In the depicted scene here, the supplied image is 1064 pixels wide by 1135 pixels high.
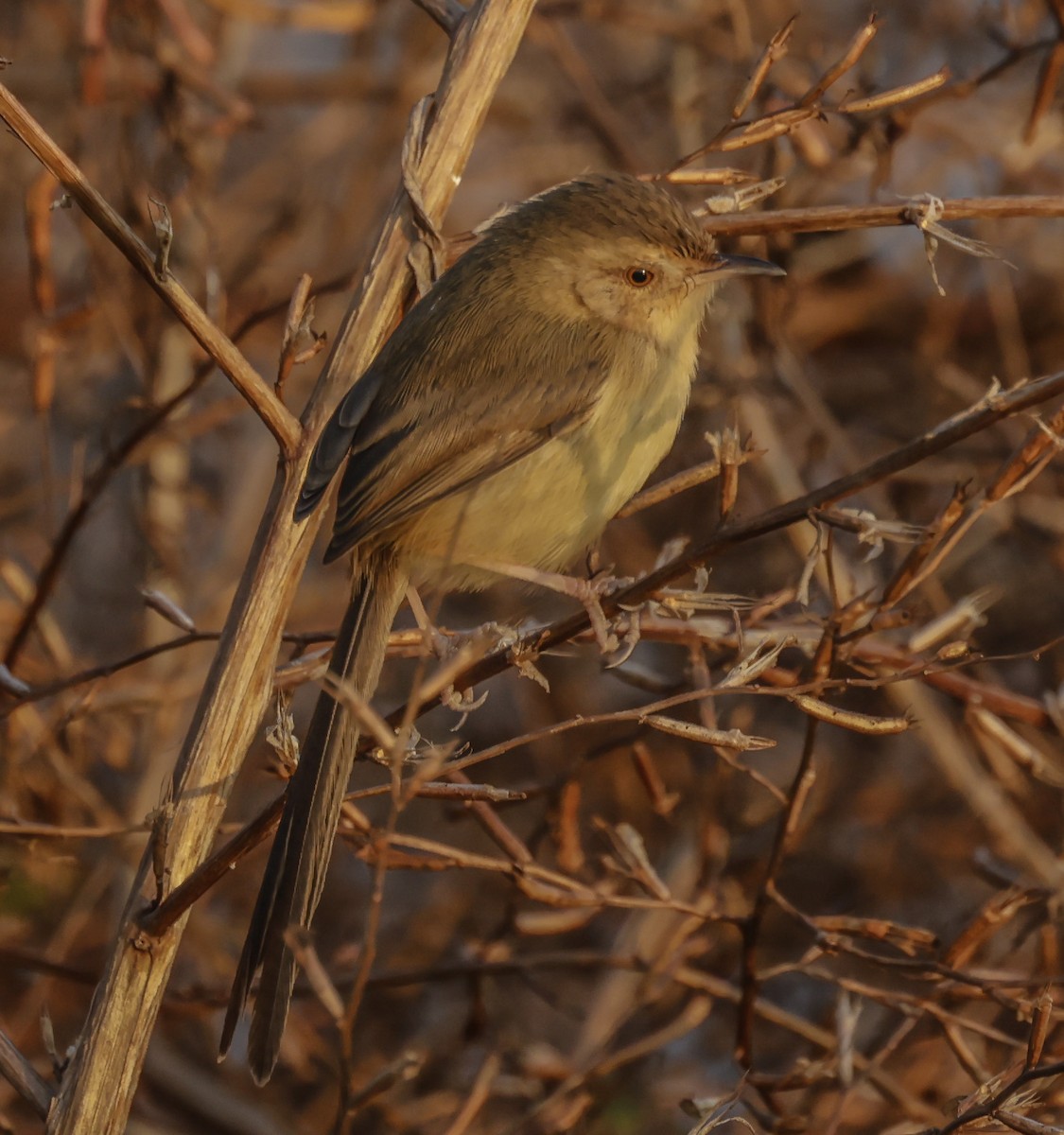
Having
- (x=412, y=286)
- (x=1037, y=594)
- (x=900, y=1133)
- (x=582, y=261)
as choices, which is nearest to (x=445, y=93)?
(x=412, y=286)

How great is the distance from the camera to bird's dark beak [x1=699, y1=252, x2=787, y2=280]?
3.93 metres

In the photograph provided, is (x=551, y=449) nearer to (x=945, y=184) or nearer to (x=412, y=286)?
(x=412, y=286)

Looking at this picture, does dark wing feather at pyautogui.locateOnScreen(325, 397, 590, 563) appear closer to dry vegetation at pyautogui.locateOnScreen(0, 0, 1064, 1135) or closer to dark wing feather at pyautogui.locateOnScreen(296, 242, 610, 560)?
dark wing feather at pyautogui.locateOnScreen(296, 242, 610, 560)

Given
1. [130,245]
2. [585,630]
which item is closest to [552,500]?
[585,630]

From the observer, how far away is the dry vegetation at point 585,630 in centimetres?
282

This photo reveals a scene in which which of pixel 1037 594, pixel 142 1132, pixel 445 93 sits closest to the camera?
pixel 445 93

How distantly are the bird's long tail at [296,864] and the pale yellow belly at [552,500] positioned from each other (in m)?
0.51

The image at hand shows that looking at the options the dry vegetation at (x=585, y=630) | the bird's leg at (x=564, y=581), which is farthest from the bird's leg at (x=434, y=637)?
the bird's leg at (x=564, y=581)

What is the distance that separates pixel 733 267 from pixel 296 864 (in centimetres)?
211

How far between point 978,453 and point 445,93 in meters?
3.11

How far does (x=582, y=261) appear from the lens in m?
4.12

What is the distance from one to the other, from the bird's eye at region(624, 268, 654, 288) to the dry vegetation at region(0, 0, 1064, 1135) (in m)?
0.43

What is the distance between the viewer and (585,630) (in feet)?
9.59

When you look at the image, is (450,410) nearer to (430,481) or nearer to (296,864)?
(430,481)
